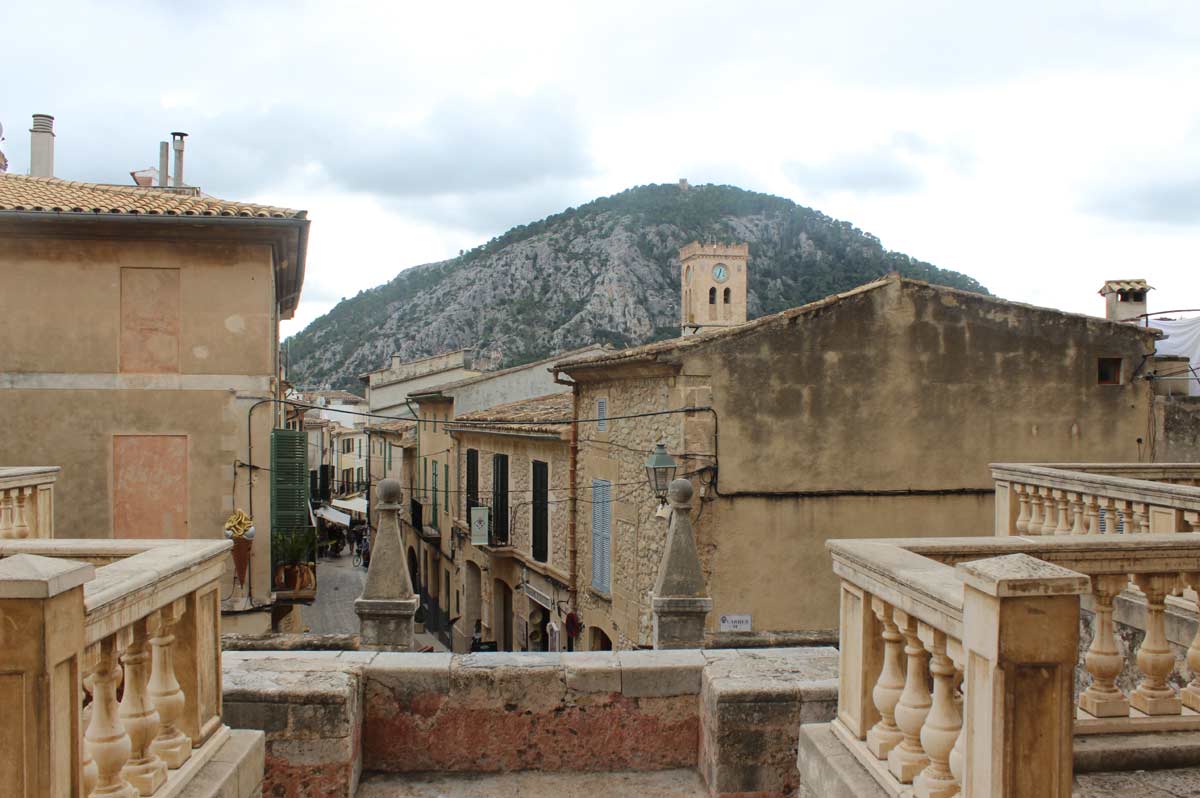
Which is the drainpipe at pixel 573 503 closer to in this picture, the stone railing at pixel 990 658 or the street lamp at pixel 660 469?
the street lamp at pixel 660 469

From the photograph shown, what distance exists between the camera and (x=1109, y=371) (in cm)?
1396

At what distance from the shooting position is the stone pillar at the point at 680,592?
21.3 feet

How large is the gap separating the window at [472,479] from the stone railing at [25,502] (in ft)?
A: 52.6

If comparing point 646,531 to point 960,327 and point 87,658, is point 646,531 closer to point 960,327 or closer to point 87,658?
point 960,327

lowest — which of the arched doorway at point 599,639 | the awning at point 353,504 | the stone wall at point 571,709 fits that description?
the awning at point 353,504

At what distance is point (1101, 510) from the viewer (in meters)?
5.93

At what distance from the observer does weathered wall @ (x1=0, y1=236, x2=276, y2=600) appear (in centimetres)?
1317

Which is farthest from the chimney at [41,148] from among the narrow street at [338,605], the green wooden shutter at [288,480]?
the narrow street at [338,605]

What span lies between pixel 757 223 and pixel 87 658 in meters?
104

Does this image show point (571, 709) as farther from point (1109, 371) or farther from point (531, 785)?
point (1109, 371)

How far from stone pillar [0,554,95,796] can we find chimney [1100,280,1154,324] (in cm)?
1717

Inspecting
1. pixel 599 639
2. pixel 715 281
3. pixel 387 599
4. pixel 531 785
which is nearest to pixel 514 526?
pixel 599 639

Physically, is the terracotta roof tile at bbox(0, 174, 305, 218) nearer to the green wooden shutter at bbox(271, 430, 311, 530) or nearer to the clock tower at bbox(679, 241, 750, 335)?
the green wooden shutter at bbox(271, 430, 311, 530)

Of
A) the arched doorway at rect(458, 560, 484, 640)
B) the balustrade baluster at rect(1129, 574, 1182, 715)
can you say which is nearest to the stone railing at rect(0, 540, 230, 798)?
the balustrade baluster at rect(1129, 574, 1182, 715)
